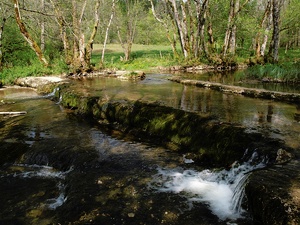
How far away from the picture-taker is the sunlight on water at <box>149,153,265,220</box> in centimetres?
400

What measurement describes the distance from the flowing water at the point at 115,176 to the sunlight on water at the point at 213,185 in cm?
2

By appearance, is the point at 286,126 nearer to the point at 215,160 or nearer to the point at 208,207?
the point at 215,160

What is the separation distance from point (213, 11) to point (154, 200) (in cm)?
2511

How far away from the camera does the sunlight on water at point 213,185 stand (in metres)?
4.00

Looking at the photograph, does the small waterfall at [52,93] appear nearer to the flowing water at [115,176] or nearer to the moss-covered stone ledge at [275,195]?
the flowing water at [115,176]

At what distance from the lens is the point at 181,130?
6633 millimetres

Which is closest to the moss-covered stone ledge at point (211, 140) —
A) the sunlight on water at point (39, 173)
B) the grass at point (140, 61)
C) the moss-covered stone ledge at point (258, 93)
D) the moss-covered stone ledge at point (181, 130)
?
the moss-covered stone ledge at point (181, 130)

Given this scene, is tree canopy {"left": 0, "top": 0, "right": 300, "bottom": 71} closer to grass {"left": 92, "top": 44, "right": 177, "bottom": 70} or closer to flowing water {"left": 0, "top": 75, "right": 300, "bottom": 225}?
grass {"left": 92, "top": 44, "right": 177, "bottom": 70}

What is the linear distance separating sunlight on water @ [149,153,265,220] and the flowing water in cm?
2

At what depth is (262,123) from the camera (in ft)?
20.1

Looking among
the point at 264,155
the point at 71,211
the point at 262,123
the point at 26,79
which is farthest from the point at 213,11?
the point at 71,211

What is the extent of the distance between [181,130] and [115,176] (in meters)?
2.24

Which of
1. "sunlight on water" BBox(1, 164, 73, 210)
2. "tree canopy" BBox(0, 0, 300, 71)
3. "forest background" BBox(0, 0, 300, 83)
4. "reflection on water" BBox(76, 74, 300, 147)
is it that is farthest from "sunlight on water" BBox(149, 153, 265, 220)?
A: "tree canopy" BBox(0, 0, 300, 71)

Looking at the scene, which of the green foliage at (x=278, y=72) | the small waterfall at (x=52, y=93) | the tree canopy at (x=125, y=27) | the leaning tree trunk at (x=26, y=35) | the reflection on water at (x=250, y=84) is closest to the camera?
the reflection on water at (x=250, y=84)
